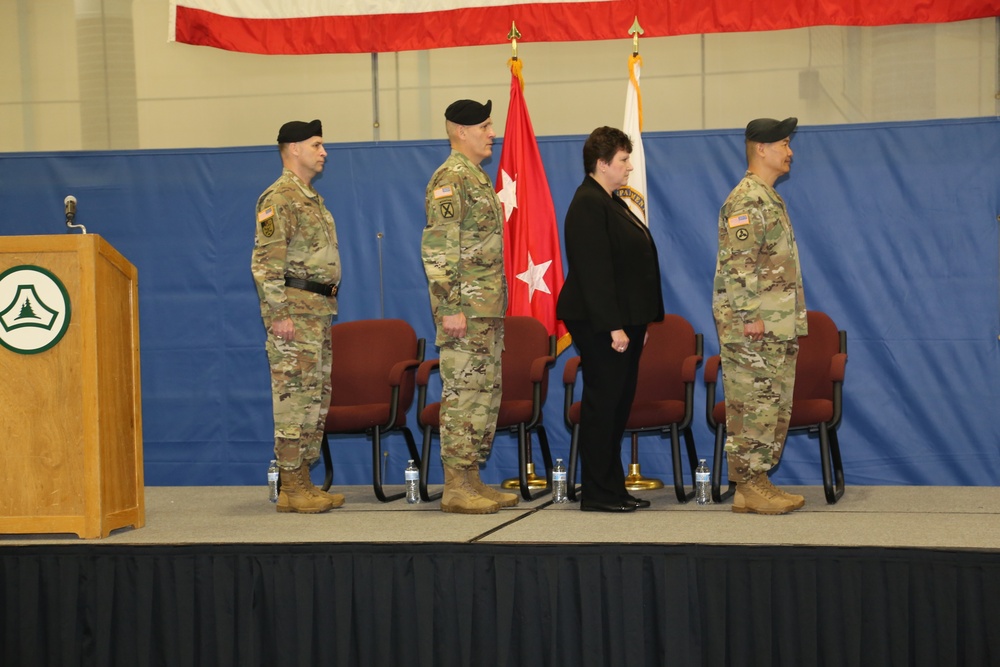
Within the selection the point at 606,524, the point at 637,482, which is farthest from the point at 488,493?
the point at 637,482

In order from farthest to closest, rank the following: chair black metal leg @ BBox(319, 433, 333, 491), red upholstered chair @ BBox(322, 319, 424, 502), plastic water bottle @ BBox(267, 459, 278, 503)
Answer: chair black metal leg @ BBox(319, 433, 333, 491)
red upholstered chair @ BBox(322, 319, 424, 502)
plastic water bottle @ BBox(267, 459, 278, 503)

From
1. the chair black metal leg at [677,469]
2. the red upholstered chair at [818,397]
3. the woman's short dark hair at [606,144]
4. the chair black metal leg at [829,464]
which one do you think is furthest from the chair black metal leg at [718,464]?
the woman's short dark hair at [606,144]

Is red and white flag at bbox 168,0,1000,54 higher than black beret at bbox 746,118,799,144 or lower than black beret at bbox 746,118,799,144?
higher

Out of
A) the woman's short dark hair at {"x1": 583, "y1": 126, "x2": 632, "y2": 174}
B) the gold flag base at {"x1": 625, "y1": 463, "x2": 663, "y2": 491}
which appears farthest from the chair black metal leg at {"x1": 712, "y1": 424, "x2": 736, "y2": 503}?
the woman's short dark hair at {"x1": 583, "y1": 126, "x2": 632, "y2": 174}

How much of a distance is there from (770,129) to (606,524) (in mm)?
1777

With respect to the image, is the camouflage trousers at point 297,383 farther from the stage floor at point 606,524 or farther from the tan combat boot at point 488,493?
the tan combat boot at point 488,493

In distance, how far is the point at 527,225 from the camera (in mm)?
5727

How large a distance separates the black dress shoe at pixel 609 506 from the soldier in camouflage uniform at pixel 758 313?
457mm

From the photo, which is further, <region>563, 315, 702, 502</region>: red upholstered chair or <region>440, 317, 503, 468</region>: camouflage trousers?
<region>563, 315, 702, 502</region>: red upholstered chair

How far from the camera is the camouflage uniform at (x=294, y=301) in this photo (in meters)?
4.63

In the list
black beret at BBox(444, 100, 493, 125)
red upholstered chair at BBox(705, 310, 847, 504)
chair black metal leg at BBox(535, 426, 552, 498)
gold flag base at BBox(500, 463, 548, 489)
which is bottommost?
gold flag base at BBox(500, 463, 548, 489)

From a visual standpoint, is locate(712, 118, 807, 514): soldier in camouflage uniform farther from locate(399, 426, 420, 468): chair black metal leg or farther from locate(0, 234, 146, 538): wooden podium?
locate(0, 234, 146, 538): wooden podium

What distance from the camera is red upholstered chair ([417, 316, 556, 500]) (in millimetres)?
5125

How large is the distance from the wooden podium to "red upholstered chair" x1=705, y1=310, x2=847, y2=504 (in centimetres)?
265
